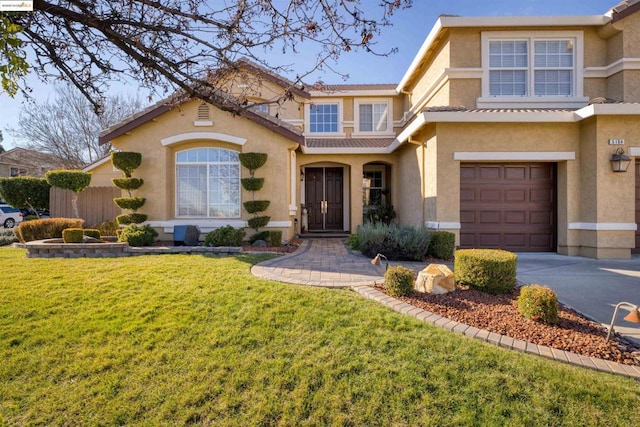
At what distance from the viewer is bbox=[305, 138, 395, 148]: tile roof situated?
45.6 feet

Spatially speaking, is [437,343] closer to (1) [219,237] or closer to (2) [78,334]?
(2) [78,334]

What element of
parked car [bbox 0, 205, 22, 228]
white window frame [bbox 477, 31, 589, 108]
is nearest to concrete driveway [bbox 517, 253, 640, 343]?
white window frame [bbox 477, 31, 589, 108]

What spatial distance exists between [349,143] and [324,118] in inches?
92.3

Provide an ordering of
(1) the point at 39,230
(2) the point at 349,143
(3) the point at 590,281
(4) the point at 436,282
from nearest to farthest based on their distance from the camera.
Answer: (4) the point at 436,282 → (3) the point at 590,281 → (1) the point at 39,230 → (2) the point at 349,143

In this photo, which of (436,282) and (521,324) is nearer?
(521,324)

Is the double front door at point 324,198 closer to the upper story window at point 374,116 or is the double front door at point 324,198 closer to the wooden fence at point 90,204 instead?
the upper story window at point 374,116

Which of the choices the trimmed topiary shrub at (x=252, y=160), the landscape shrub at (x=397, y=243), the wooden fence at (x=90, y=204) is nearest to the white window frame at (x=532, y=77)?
the landscape shrub at (x=397, y=243)

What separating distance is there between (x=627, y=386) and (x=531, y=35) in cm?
1111

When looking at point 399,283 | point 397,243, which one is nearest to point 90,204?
point 397,243

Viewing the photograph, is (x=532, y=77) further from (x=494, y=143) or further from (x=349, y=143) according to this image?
(x=349, y=143)

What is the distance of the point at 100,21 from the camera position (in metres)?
3.65

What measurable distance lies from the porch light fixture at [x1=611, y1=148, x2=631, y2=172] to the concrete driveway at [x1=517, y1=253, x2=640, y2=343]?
2.50 m

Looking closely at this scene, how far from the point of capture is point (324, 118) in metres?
15.8

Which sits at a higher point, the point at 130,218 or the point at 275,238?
the point at 130,218
